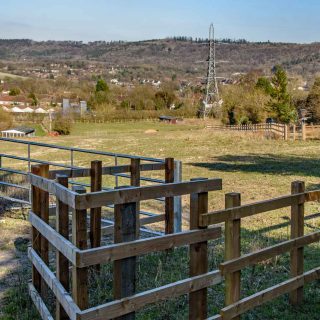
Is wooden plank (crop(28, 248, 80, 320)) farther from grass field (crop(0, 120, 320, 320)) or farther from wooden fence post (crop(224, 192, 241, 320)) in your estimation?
wooden fence post (crop(224, 192, 241, 320))

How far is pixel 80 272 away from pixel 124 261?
0.33 m

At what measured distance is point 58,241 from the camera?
13.7ft

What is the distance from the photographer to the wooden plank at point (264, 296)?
4457mm

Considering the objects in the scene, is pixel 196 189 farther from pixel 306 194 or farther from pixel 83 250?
pixel 306 194

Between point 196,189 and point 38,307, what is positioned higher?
point 196,189

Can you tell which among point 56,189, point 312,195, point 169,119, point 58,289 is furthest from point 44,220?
point 169,119

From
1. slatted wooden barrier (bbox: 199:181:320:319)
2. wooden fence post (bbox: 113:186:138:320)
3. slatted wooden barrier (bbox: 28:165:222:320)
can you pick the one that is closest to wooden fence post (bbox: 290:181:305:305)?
slatted wooden barrier (bbox: 199:181:320:319)

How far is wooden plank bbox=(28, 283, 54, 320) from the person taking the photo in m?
4.63

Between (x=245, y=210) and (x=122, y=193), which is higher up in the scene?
(x=122, y=193)

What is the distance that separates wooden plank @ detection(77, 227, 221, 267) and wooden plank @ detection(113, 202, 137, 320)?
0.09 m

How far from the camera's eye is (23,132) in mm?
55062

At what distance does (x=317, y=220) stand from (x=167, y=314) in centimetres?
559

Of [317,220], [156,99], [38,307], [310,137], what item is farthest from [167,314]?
[156,99]

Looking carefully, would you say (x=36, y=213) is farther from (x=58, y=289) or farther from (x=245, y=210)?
(x=245, y=210)
